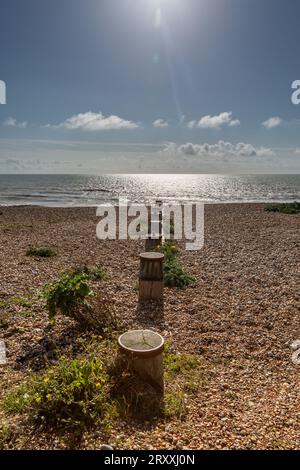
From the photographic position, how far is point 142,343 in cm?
376

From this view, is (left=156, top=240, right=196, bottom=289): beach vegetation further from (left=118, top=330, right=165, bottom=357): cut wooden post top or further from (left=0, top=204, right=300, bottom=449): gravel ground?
(left=118, top=330, right=165, bottom=357): cut wooden post top

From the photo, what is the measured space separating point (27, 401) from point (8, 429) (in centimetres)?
32

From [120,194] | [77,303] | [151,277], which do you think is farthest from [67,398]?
[120,194]

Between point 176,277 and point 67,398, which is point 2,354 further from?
point 176,277

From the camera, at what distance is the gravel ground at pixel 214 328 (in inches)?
125

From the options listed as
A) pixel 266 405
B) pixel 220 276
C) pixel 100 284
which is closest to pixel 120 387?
pixel 266 405

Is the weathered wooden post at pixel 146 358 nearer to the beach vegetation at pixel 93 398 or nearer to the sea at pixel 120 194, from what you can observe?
the beach vegetation at pixel 93 398

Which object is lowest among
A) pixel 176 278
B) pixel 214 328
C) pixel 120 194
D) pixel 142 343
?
pixel 214 328

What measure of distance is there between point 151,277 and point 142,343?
2.91 m

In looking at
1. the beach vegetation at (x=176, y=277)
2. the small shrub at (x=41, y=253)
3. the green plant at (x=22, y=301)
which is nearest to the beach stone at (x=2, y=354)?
the green plant at (x=22, y=301)

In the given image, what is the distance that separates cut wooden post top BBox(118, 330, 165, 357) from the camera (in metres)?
3.59

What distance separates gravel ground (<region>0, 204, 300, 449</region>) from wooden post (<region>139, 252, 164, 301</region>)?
323 millimetres

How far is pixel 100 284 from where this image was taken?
7.77m
